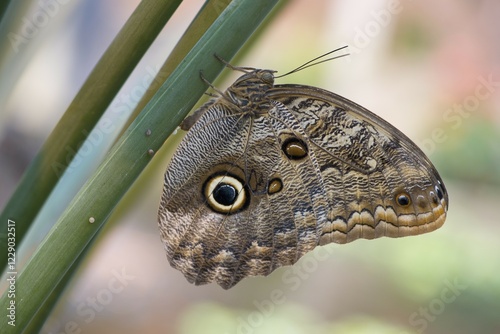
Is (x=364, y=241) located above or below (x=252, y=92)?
below

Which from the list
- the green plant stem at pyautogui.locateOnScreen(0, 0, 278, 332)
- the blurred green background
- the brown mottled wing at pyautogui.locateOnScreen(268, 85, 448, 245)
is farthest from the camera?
the blurred green background

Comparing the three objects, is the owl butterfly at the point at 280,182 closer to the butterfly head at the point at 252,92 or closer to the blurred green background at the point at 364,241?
the butterfly head at the point at 252,92

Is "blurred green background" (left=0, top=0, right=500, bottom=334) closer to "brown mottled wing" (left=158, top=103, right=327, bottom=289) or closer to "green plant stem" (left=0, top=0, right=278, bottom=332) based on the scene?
"brown mottled wing" (left=158, top=103, right=327, bottom=289)

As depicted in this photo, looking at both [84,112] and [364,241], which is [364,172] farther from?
[364,241]

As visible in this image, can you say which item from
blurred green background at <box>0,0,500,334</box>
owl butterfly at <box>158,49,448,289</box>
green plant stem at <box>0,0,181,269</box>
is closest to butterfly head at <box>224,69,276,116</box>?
owl butterfly at <box>158,49,448,289</box>

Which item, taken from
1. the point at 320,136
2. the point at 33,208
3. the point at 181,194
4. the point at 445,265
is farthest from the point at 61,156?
the point at 445,265

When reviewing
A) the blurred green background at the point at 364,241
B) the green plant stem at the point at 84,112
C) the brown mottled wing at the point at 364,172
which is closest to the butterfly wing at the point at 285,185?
the brown mottled wing at the point at 364,172

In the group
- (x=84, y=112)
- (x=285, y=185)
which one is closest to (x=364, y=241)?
(x=285, y=185)
